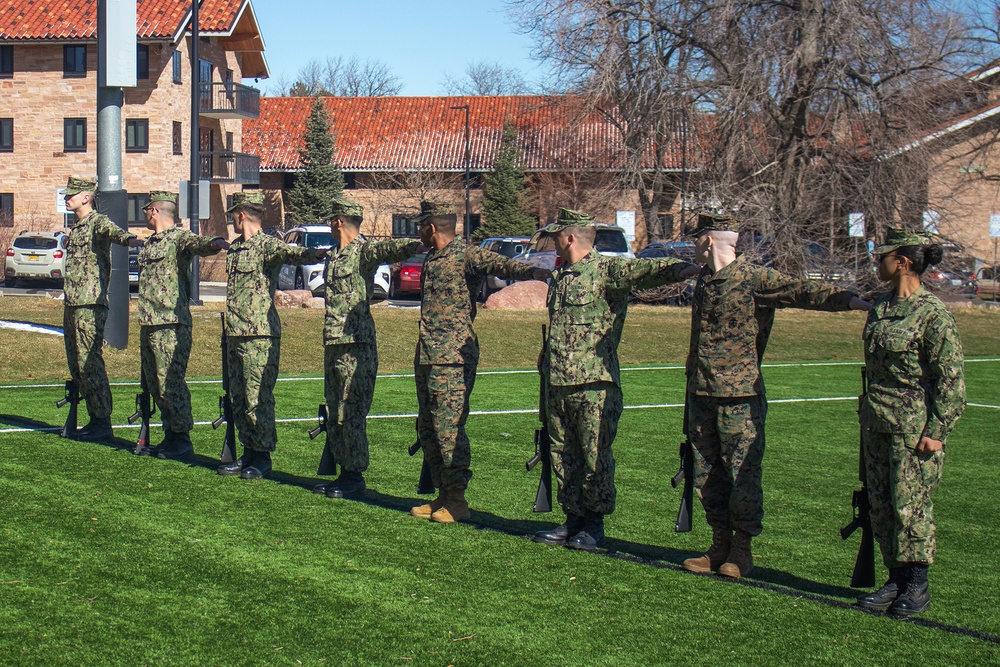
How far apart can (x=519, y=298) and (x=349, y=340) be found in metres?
16.6

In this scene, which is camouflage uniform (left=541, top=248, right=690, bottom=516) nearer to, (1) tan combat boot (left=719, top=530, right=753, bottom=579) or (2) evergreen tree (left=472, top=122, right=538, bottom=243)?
(1) tan combat boot (left=719, top=530, right=753, bottom=579)

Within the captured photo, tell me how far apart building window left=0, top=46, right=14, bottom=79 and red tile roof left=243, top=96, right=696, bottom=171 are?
13.6 metres

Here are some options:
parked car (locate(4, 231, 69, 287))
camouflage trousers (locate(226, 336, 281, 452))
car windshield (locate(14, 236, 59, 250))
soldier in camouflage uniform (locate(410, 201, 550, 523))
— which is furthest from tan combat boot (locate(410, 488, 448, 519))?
car windshield (locate(14, 236, 59, 250))

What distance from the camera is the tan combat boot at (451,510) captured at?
7430 mm

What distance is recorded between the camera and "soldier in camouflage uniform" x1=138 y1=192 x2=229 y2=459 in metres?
9.08

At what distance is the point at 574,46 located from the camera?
91.1 feet

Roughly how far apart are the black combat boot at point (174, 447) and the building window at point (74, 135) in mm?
37230

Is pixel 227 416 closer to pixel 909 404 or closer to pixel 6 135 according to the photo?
pixel 909 404

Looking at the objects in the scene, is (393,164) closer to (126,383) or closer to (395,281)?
(395,281)

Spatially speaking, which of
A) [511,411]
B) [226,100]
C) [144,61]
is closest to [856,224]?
[511,411]

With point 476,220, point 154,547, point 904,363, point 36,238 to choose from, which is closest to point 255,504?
point 154,547

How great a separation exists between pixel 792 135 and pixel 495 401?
54.0 feet

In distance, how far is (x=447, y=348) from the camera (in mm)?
7211

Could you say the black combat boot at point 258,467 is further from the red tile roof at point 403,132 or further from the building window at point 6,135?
the red tile roof at point 403,132
